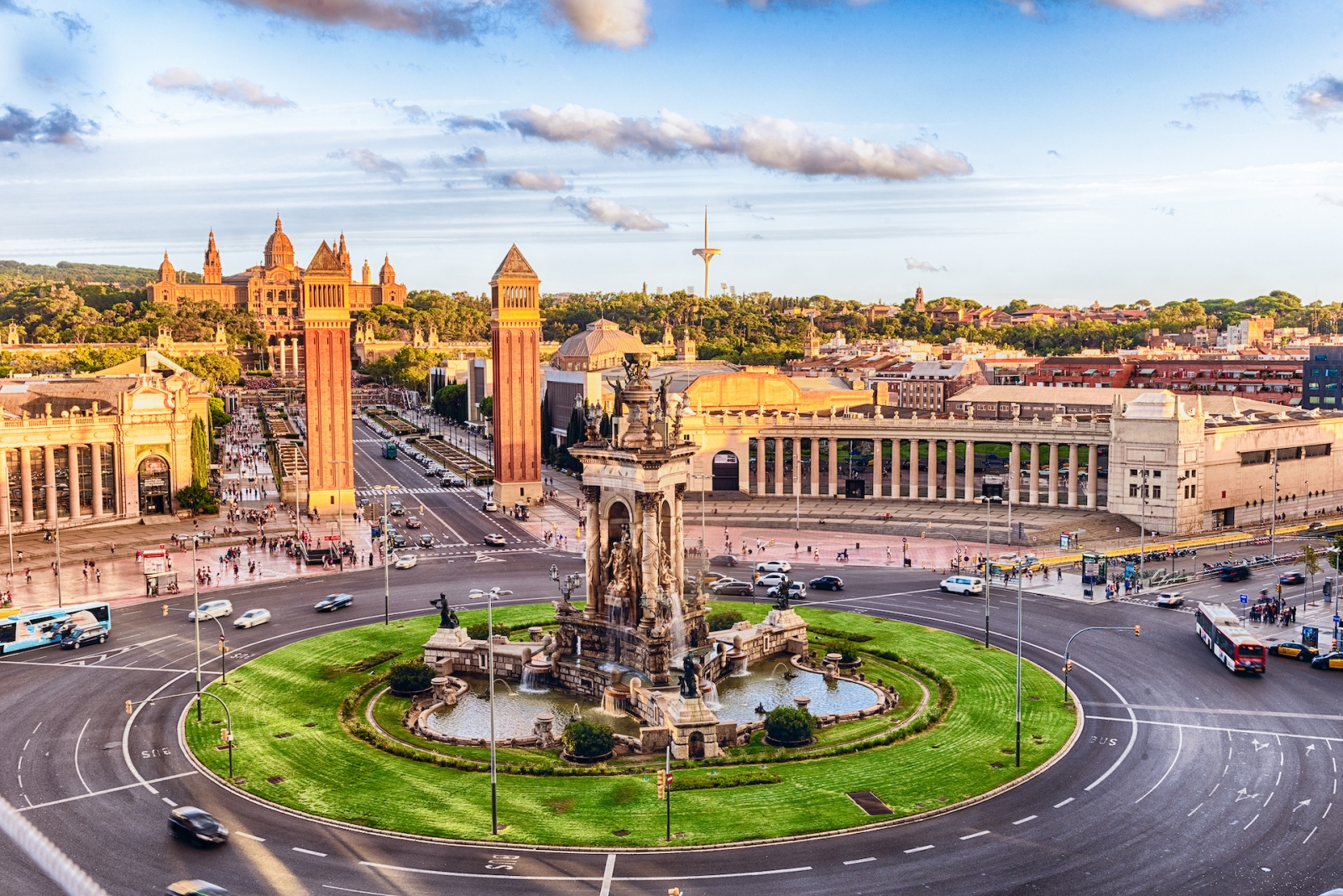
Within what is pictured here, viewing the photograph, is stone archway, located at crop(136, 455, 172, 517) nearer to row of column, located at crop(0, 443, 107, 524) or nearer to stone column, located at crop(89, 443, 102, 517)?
row of column, located at crop(0, 443, 107, 524)

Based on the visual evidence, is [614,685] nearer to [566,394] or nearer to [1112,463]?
[1112,463]

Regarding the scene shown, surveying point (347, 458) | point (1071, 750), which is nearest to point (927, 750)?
point (1071, 750)

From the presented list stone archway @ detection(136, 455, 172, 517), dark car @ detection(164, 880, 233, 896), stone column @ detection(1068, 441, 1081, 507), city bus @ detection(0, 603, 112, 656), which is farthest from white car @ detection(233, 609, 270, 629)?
stone column @ detection(1068, 441, 1081, 507)

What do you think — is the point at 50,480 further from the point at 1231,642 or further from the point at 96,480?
the point at 1231,642

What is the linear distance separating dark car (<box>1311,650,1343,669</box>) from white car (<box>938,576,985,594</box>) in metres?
22.8

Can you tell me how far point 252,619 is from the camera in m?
72.4

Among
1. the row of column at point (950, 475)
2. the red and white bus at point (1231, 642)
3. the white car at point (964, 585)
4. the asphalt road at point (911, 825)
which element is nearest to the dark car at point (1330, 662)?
the asphalt road at point (911, 825)

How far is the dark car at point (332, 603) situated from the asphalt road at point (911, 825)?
1229 centimetres

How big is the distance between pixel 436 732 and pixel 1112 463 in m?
76.6

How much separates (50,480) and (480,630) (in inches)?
2267

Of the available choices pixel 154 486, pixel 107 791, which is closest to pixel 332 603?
pixel 107 791

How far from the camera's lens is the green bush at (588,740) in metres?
48.3

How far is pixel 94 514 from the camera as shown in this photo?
355 feet

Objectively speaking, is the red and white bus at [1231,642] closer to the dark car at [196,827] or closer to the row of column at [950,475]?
the row of column at [950,475]
